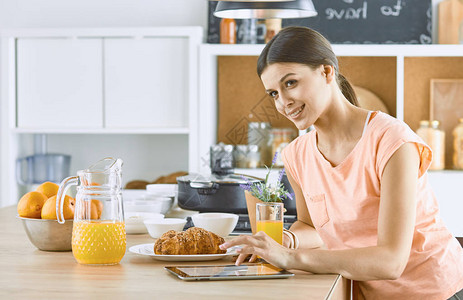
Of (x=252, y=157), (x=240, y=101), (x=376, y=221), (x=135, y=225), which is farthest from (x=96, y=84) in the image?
(x=376, y=221)

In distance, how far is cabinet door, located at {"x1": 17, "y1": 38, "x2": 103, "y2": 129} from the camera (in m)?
4.22

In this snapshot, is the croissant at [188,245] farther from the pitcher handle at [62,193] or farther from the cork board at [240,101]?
the cork board at [240,101]

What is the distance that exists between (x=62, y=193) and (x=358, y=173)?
27.3 inches

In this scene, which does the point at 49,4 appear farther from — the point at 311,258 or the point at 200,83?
the point at 311,258

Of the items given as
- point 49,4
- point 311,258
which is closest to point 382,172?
point 311,258

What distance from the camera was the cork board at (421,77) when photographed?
14.0 feet

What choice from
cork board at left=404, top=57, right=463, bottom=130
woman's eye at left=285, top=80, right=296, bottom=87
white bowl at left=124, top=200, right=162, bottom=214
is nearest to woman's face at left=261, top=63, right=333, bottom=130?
woman's eye at left=285, top=80, right=296, bottom=87

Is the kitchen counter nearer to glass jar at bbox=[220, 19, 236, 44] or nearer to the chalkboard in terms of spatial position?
glass jar at bbox=[220, 19, 236, 44]

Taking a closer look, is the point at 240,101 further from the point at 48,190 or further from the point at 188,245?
the point at 188,245

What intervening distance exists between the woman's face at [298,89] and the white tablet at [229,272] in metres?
0.38

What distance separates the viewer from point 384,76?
14.0ft

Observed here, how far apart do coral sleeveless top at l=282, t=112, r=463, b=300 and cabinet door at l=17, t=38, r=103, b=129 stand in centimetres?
275

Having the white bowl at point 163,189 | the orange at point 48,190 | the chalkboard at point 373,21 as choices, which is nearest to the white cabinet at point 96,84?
the chalkboard at point 373,21

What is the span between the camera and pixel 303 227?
1858 mm
